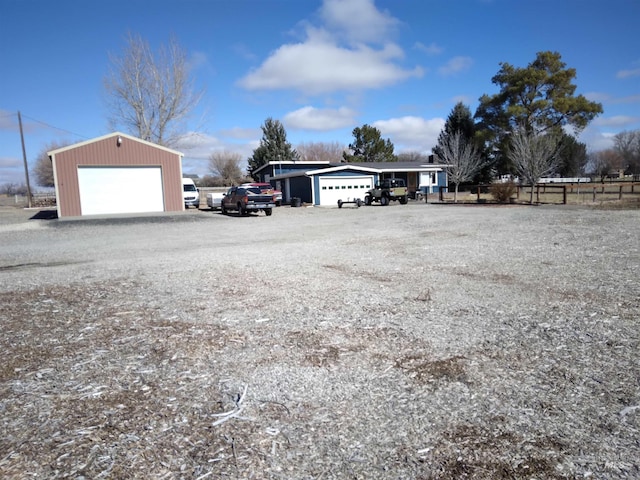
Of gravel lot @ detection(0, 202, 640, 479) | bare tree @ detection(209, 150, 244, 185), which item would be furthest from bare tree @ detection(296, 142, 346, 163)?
gravel lot @ detection(0, 202, 640, 479)

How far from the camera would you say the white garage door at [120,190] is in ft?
76.8

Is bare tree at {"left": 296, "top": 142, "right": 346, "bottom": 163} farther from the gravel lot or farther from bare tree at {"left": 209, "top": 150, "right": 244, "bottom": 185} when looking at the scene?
the gravel lot

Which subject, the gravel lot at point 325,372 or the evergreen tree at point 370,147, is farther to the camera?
the evergreen tree at point 370,147

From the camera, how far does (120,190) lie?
24016 mm

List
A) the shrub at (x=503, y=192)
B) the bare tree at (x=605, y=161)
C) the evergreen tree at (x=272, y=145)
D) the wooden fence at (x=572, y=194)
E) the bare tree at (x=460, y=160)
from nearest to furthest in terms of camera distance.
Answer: the wooden fence at (x=572, y=194) → the shrub at (x=503, y=192) → the bare tree at (x=460, y=160) → the evergreen tree at (x=272, y=145) → the bare tree at (x=605, y=161)

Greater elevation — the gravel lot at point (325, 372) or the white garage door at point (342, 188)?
the white garage door at point (342, 188)

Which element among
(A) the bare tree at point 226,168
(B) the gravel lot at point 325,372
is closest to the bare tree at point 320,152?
(A) the bare tree at point 226,168

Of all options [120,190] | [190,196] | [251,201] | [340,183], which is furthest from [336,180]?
[120,190]

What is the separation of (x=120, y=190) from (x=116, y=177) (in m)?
0.77

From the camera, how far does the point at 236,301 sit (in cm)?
571

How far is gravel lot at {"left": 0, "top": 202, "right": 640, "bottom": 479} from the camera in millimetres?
2432

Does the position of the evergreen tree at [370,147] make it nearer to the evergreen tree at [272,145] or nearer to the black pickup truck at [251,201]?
the evergreen tree at [272,145]

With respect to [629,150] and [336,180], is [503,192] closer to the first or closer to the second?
[336,180]

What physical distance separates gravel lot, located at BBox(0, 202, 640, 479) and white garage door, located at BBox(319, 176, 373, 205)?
79.1ft
